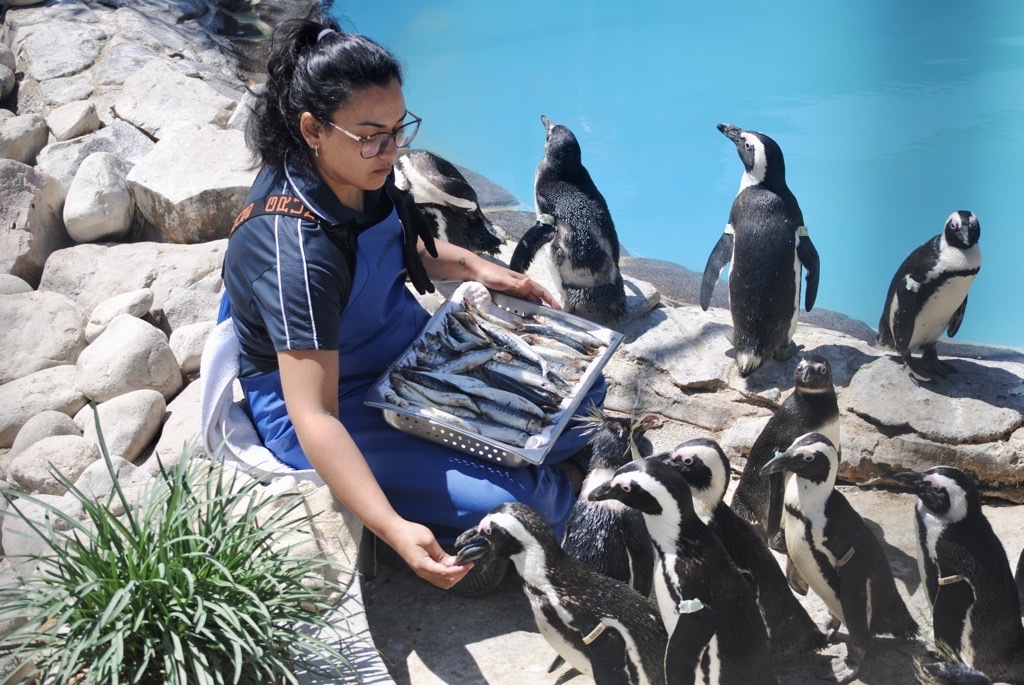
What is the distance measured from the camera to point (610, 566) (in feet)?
7.56

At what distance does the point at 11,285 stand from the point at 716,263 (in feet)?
9.64

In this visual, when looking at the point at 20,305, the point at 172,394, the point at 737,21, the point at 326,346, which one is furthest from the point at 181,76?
the point at 737,21

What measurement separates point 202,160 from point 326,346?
112 inches

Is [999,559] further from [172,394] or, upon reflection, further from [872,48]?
[872,48]

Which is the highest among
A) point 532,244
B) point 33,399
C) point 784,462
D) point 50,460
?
point 784,462

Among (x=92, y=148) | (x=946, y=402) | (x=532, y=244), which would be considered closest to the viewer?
(x=946, y=402)

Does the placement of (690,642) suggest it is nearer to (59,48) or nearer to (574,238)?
(574,238)

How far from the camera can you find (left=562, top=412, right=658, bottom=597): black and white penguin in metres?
2.30

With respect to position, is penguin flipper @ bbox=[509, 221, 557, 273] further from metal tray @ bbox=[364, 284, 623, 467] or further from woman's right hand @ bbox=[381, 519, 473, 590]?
woman's right hand @ bbox=[381, 519, 473, 590]

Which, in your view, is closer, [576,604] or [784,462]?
[576,604]

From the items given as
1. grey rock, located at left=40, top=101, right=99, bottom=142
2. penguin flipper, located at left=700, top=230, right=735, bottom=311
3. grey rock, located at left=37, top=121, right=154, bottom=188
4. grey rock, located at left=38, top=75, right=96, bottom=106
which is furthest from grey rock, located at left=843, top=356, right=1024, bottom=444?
grey rock, located at left=38, top=75, right=96, bottom=106

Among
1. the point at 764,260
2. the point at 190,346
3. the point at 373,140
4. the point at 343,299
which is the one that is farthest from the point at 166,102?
the point at 373,140

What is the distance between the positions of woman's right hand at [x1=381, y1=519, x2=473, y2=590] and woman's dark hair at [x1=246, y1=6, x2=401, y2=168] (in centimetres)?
85

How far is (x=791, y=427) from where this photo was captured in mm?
2588
